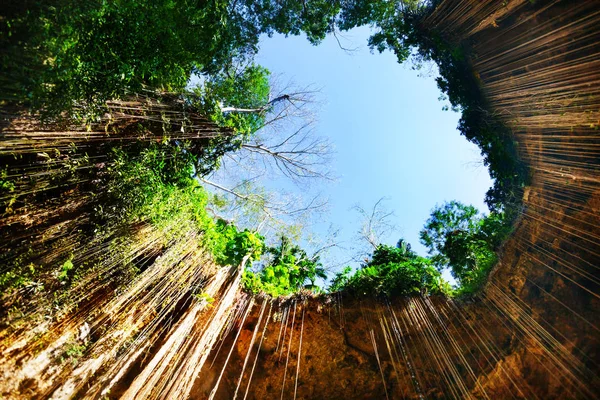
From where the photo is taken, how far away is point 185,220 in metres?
4.09

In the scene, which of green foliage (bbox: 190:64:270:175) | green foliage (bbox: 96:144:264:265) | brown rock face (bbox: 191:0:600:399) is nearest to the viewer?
green foliage (bbox: 96:144:264:265)

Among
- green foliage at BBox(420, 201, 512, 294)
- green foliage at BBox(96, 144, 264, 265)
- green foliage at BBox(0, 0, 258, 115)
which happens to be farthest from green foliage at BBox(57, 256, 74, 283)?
green foliage at BBox(420, 201, 512, 294)

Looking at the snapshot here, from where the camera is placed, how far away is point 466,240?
4.95 meters

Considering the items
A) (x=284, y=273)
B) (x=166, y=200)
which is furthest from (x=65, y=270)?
(x=284, y=273)

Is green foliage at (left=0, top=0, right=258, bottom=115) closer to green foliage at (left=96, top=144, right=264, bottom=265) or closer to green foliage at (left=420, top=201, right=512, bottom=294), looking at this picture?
green foliage at (left=96, top=144, right=264, bottom=265)

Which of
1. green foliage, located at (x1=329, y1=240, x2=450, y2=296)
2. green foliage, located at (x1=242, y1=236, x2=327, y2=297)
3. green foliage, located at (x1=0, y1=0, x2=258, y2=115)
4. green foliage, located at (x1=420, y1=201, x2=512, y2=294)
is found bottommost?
green foliage, located at (x1=242, y1=236, x2=327, y2=297)

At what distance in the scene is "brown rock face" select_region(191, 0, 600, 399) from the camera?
3754mm

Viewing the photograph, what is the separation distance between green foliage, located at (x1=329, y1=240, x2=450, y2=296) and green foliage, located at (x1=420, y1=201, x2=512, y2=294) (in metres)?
0.37

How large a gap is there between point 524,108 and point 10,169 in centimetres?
644

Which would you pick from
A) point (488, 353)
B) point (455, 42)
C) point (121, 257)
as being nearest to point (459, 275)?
point (488, 353)

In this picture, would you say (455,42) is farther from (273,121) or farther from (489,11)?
(273,121)

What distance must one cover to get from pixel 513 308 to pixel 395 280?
1657 millimetres

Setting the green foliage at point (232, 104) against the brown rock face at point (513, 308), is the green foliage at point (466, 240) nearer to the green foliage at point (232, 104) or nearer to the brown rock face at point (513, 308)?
the brown rock face at point (513, 308)

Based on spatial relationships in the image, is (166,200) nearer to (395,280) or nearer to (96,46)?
(96,46)
